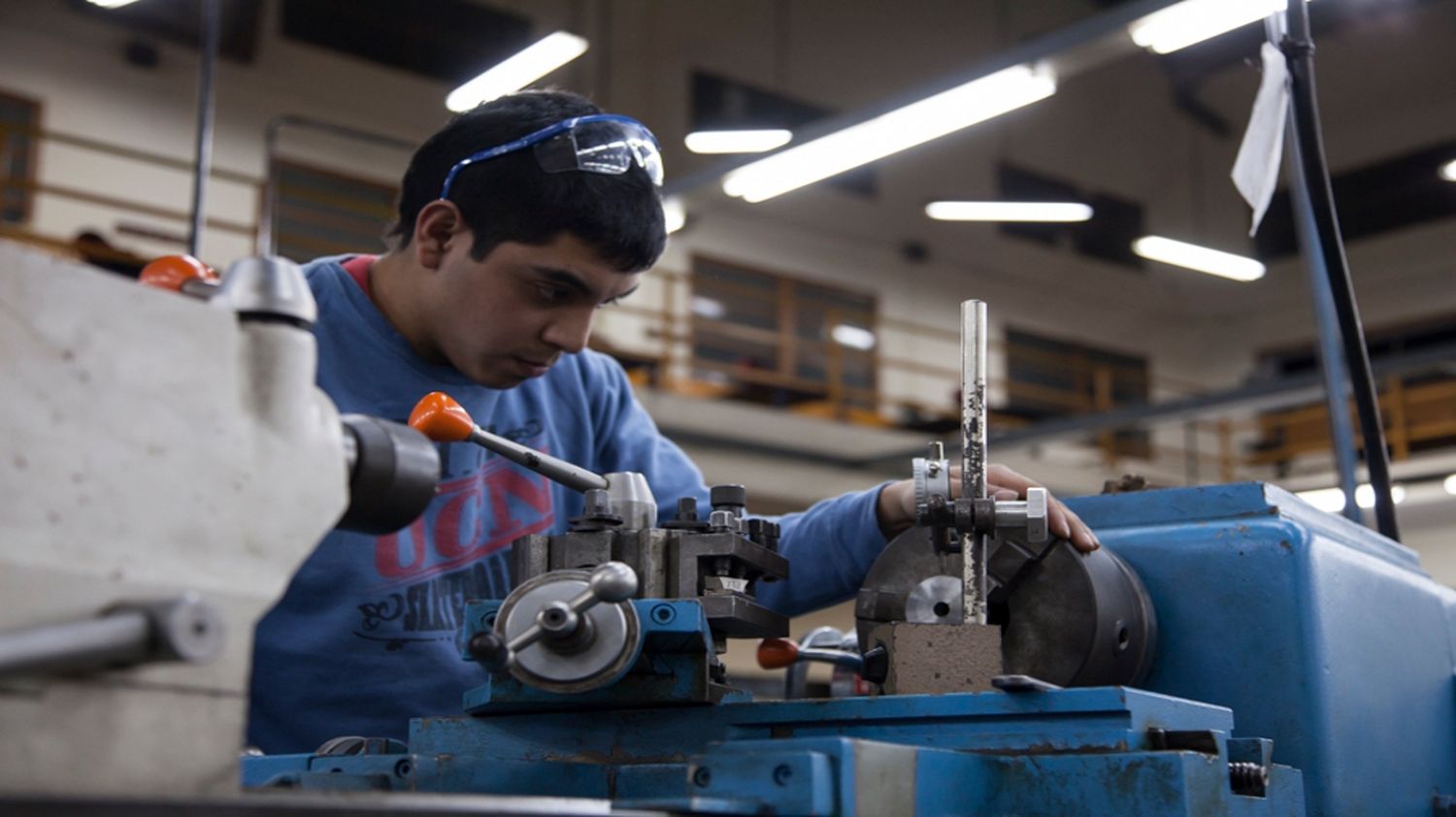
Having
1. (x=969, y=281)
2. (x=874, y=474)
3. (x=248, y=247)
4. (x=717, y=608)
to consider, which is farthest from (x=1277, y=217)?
(x=717, y=608)

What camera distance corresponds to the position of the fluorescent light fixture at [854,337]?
8461 millimetres

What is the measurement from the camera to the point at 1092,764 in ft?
2.54

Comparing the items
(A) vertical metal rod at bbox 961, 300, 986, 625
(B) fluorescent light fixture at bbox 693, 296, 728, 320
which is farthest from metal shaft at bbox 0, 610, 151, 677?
(B) fluorescent light fixture at bbox 693, 296, 728, 320

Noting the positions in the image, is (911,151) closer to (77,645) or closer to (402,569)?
(402,569)

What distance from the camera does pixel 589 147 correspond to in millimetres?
1183

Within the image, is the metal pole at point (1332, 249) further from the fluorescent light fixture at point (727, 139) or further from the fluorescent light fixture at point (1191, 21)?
the fluorescent light fixture at point (727, 139)

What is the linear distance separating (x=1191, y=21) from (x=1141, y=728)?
3.05 meters

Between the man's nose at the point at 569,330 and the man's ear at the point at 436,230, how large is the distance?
0.37 feet

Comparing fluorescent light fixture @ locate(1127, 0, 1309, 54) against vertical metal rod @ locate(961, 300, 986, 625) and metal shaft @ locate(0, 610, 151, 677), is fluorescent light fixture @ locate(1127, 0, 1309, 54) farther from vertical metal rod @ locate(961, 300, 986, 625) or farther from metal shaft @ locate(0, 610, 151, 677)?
metal shaft @ locate(0, 610, 151, 677)

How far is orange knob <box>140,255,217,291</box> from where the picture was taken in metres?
0.60

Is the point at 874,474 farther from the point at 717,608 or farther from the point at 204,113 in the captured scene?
the point at 717,608

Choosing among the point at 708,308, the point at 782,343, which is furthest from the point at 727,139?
the point at 708,308

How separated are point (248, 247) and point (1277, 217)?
20.7 ft

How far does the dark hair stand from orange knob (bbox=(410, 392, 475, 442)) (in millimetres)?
332
